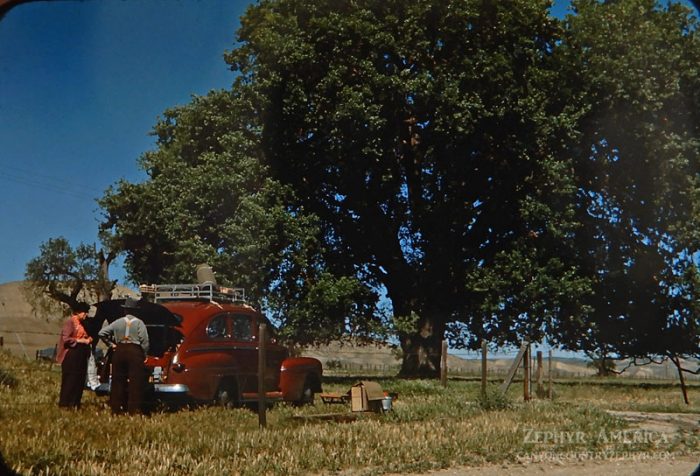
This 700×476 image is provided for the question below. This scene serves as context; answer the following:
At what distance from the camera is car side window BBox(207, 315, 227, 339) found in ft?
24.7

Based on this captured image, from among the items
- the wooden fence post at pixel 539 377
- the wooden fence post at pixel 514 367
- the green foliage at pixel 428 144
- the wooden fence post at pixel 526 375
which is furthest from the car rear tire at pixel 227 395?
the wooden fence post at pixel 539 377

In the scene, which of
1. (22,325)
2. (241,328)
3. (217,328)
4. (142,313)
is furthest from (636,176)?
(22,325)

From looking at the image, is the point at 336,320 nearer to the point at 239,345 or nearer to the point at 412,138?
the point at 239,345

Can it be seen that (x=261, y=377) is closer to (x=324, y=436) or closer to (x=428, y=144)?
(x=324, y=436)

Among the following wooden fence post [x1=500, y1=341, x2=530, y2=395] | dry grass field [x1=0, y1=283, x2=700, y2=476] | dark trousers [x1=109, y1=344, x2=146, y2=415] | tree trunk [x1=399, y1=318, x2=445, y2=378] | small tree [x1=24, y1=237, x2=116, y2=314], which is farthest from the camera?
wooden fence post [x1=500, y1=341, x2=530, y2=395]

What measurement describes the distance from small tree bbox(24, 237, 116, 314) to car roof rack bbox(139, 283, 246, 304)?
60.7 inches

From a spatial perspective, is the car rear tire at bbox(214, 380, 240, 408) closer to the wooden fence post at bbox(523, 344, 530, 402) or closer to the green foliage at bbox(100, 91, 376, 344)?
the green foliage at bbox(100, 91, 376, 344)

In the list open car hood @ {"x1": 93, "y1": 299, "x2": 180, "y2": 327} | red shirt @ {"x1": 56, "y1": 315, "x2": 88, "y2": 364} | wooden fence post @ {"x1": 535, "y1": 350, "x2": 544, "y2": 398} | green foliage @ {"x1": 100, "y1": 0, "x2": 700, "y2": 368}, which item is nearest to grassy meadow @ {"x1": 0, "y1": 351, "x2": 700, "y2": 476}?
red shirt @ {"x1": 56, "y1": 315, "x2": 88, "y2": 364}

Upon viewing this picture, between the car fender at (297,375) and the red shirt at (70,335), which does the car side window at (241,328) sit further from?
the red shirt at (70,335)

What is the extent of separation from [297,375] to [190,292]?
1.52 m

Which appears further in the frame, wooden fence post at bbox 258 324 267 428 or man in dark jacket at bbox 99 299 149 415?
man in dark jacket at bbox 99 299 149 415

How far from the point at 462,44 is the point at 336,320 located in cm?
1068

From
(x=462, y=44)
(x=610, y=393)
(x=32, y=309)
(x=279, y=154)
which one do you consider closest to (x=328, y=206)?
(x=279, y=154)

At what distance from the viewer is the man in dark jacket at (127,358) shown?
22.9 feet
